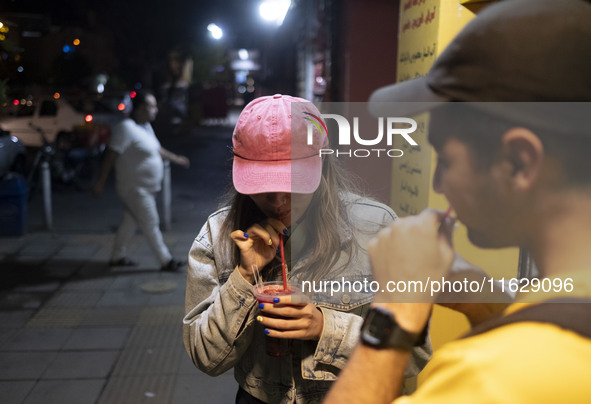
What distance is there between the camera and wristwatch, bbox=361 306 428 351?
943 mm

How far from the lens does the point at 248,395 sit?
1.95 meters

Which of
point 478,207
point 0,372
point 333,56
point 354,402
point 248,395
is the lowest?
point 0,372

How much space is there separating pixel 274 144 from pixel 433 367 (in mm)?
965

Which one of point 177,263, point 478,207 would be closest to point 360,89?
point 177,263

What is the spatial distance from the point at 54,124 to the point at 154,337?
1101 centimetres

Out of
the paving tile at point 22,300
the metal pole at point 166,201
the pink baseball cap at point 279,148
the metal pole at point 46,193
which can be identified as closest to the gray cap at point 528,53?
the pink baseball cap at point 279,148

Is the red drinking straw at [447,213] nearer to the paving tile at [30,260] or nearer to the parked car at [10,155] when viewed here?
the paving tile at [30,260]

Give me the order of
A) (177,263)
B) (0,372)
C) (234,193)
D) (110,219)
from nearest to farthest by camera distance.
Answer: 1. (234,193)
2. (0,372)
3. (177,263)
4. (110,219)

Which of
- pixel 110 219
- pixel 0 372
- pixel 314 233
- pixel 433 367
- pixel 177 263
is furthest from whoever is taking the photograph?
pixel 110 219

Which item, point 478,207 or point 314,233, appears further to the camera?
point 314,233

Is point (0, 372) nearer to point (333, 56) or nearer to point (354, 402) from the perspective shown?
point (354, 402)

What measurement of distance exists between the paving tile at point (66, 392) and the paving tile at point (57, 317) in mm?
1118

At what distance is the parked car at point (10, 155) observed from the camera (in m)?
10.4

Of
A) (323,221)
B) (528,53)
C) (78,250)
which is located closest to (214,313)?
(323,221)
